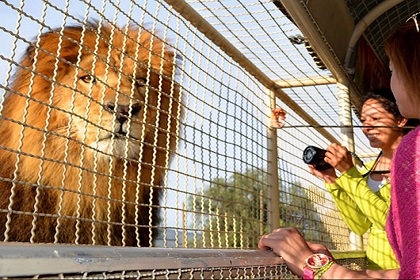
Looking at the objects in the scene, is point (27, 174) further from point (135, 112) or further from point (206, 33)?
point (206, 33)

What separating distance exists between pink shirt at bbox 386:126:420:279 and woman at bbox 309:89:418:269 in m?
1.04

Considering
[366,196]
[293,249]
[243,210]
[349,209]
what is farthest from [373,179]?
[293,249]

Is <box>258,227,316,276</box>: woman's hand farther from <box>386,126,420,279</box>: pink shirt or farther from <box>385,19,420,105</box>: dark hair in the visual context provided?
<box>385,19,420,105</box>: dark hair

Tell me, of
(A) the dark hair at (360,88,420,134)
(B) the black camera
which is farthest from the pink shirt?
(A) the dark hair at (360,88,420,134)

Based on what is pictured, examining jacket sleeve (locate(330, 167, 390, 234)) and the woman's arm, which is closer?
the woman's arm

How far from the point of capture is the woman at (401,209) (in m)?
1.02

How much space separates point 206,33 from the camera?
1940mm

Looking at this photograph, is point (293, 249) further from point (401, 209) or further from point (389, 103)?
point (389, 103)

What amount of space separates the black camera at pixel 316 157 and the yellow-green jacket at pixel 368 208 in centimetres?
9

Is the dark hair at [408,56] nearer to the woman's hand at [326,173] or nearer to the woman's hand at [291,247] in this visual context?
the woman's hand at [291,247]

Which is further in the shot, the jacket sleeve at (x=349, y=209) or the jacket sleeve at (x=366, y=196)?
the jacket sleeve at (x=349, y=209)

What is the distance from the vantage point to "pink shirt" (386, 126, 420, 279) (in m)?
1.00

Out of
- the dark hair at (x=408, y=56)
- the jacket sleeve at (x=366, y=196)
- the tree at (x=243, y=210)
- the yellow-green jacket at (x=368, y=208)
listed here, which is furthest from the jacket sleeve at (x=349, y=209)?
the dark hair at (x=408, y=56)

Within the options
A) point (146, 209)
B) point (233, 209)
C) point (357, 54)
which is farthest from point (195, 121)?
point (357, 54)
